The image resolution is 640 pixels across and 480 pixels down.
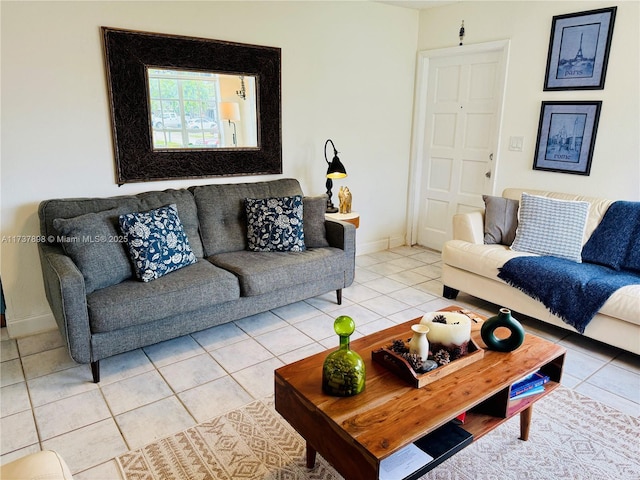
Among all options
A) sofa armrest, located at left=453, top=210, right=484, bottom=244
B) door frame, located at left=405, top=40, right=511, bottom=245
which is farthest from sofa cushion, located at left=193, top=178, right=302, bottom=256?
door frame, located at left=405, top=40, right=511, bottom=245

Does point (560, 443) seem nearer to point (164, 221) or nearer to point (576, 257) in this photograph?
point (576, 257)

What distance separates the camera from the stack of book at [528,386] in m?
1.82

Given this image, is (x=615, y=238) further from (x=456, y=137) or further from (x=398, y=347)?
(x=398, y=347)

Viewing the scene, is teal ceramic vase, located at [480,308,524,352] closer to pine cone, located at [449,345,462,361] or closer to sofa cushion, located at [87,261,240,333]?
pine cone, located at [449,345,462,361]

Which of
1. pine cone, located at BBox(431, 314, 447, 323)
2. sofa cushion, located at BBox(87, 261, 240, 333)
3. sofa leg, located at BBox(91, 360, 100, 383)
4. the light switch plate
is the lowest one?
sofa leg, located at BBox(91, 360, 100, 383)

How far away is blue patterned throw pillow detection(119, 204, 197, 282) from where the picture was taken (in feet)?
8.54

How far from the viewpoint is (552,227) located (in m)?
3.16

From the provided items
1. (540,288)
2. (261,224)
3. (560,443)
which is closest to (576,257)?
(540,288)

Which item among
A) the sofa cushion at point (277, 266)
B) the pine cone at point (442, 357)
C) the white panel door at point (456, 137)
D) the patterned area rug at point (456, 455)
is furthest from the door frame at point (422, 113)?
the pine cone at point (442, 357)

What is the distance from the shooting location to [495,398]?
5.59ft

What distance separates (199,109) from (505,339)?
257 cm

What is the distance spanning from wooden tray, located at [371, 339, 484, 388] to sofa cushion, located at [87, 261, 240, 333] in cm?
124

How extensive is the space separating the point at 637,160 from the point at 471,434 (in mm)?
2692

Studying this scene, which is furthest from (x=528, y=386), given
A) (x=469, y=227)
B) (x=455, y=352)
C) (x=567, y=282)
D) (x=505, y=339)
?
(x=469, y=227)
